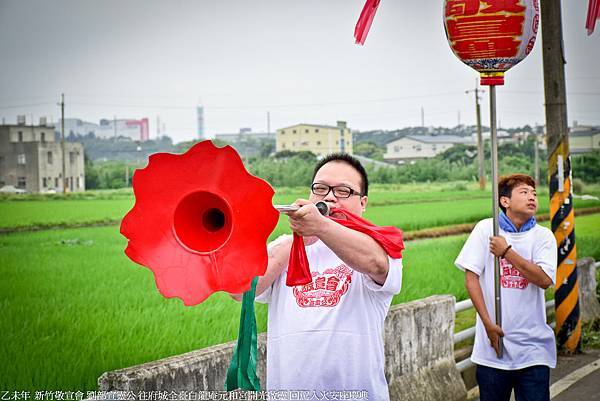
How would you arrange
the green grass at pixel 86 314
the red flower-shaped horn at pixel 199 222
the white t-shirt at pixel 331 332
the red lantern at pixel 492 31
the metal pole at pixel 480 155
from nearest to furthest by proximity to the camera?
the red flower-shaped horn at pixel 199 222 < the white t-shirt at pixel 331 332 < the red lantern at pixel 492 31 < the green grass at pixel 86 314 < the metal pole at pixel 480 155

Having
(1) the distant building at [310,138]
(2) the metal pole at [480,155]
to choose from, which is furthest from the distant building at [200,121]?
(2) the metal pole at [480,155]

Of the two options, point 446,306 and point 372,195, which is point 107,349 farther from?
point 372,195

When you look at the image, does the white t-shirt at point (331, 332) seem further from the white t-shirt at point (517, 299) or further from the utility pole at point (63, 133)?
the utility pole at point (63, 133)

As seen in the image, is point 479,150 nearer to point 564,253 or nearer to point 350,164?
point 564,253

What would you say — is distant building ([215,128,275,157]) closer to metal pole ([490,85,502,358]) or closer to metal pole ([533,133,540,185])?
metal pole ([533,133,540,185])

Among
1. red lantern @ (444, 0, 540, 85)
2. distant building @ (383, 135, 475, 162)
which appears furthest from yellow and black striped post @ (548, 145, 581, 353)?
distant building @ (383, 135, 475, 162)

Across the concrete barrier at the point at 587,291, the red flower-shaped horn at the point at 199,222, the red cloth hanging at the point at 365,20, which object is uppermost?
the red cloth hanging at the point at 365,20

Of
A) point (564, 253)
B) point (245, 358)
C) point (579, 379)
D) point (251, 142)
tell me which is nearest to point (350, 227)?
point (245, 358)

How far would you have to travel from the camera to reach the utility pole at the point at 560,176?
7.90m

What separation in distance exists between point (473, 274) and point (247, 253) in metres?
2.56

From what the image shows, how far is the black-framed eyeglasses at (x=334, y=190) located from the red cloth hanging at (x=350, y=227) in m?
0.08

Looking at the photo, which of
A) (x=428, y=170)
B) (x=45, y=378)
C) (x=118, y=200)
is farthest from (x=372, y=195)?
(x=45, y=378)

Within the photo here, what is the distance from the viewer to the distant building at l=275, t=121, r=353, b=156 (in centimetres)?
1608

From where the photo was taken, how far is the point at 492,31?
4734 mm
